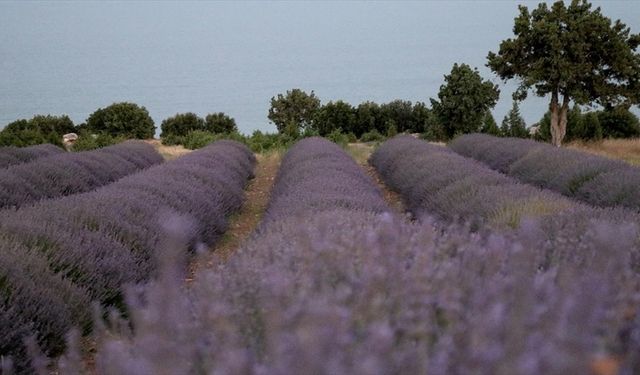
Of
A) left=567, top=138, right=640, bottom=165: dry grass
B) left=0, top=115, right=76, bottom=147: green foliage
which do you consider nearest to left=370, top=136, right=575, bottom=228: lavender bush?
left=567, top=138, right=640, bottom=165: dry grass

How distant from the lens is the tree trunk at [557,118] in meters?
24.8

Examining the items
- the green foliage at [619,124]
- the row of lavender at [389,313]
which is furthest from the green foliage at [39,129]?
the row of lavender at [389,313]

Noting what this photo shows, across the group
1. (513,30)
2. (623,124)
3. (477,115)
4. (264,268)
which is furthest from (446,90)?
(264,268)

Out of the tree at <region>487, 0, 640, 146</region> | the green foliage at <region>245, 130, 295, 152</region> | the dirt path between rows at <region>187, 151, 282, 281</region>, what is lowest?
the dirt path between rows at <region>187, 151, 282, 281</region>

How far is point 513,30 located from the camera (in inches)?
1045

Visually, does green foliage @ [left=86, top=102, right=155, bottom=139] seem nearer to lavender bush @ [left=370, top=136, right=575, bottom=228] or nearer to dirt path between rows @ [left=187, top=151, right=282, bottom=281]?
dirt path between rows @ [left=187, top=151, right=282, bottom=281]

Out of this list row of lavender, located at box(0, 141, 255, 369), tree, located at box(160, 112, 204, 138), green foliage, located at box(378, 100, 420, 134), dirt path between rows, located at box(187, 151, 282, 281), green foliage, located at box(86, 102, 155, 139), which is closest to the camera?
row of lavender, located at box(0, 141, 255, 369)

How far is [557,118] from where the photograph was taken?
25125 millimetres

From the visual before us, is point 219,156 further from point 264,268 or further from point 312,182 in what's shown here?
point 264,268

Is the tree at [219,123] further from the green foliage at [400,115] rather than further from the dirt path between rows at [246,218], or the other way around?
the dirt path between rows at [246,218]

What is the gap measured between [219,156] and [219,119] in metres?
23.3

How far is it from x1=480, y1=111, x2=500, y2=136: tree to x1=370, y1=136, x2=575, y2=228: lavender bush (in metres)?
14.5

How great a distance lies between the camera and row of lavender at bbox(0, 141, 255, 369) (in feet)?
13.3

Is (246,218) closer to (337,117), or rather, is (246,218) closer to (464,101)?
(464,101)
